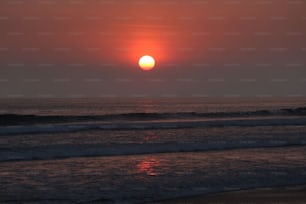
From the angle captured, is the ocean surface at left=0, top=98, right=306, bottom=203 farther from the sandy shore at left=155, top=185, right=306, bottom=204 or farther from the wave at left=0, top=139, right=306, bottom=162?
the sandy shore at left=155, top=185, right=306, bottom=204

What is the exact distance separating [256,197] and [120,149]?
7771 millimetres

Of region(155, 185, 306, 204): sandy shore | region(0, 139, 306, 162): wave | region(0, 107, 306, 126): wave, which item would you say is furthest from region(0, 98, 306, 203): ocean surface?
region(0, 107, 306, 126): wave

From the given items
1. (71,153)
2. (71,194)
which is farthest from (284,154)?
(71,194)

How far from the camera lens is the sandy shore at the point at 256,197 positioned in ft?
27.9

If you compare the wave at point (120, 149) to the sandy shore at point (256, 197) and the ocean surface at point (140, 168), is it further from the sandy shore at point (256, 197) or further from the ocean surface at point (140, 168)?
the sandy shore at point (256, 197)

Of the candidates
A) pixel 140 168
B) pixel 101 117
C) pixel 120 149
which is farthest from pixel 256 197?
pixel 101 117

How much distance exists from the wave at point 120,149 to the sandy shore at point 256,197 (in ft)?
20.4

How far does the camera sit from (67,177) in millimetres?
10531

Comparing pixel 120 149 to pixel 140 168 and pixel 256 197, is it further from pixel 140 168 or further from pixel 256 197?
pixel 256 197

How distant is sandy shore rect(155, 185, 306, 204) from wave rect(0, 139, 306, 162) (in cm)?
621

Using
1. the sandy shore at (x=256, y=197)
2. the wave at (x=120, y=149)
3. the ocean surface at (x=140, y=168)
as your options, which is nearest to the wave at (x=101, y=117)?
the ocean surface at (x=140, y=168)

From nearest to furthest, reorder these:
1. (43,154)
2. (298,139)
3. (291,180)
A: 1. (291,180)
2. (43,154)
3. (298,139)

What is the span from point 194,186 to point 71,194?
2.16 meters

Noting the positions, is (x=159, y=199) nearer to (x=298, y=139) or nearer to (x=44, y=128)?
(x=298, y=139)
